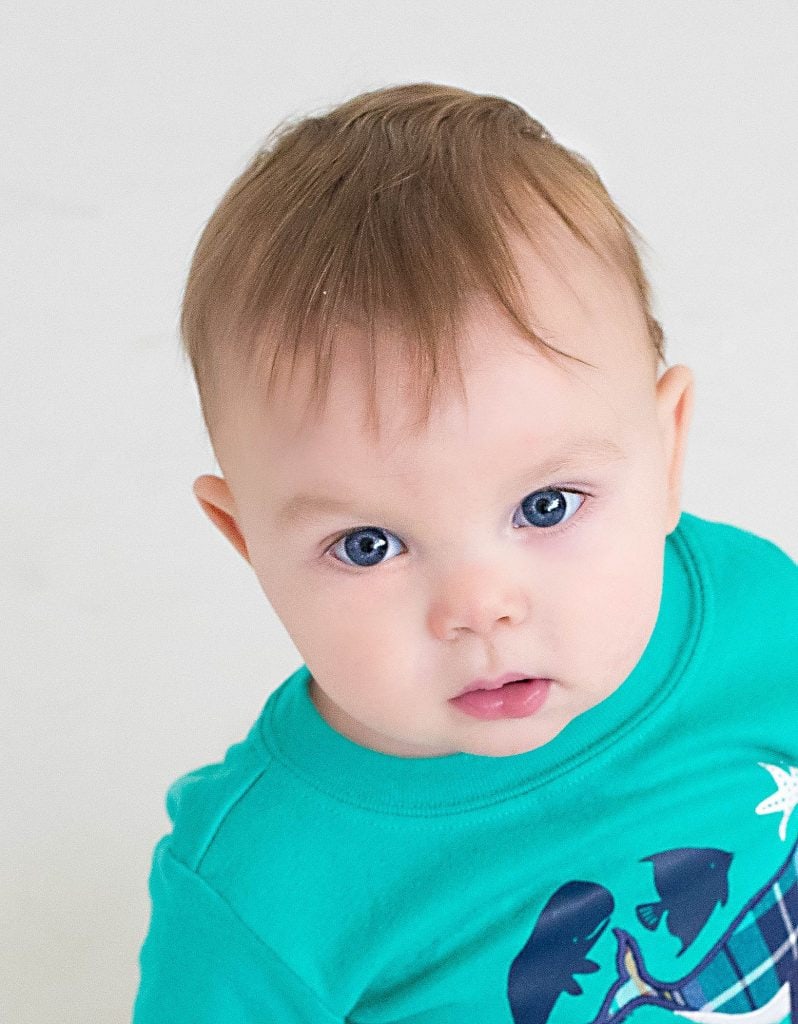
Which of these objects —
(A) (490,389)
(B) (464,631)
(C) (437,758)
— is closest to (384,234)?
(A) (490,389)

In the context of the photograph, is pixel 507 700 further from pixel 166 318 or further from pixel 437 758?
pixel 166 318

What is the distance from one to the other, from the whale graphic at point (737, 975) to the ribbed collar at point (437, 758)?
113mm

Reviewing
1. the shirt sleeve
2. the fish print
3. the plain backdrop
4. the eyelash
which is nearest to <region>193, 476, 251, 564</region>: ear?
the eyelash

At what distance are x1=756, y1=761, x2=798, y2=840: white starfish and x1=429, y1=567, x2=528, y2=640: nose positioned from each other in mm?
310

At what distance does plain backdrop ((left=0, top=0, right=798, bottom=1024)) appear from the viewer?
1.55 m

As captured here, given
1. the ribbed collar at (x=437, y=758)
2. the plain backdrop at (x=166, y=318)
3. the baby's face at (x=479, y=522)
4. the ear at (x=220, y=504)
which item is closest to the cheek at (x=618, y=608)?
the baby's face at (x=479, y=522)

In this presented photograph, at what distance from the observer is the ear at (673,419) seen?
3.33 feet

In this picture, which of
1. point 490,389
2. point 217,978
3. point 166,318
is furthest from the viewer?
point 166,318

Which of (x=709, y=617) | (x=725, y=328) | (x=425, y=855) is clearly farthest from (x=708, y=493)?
(x=425, y=855)

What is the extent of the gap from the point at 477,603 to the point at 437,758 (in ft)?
0.64

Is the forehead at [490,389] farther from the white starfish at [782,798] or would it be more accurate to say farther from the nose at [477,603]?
the white starfish at [782,798]

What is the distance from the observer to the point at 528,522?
0.90 meters

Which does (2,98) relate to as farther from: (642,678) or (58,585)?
(642,678)

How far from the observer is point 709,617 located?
3.77 feet
